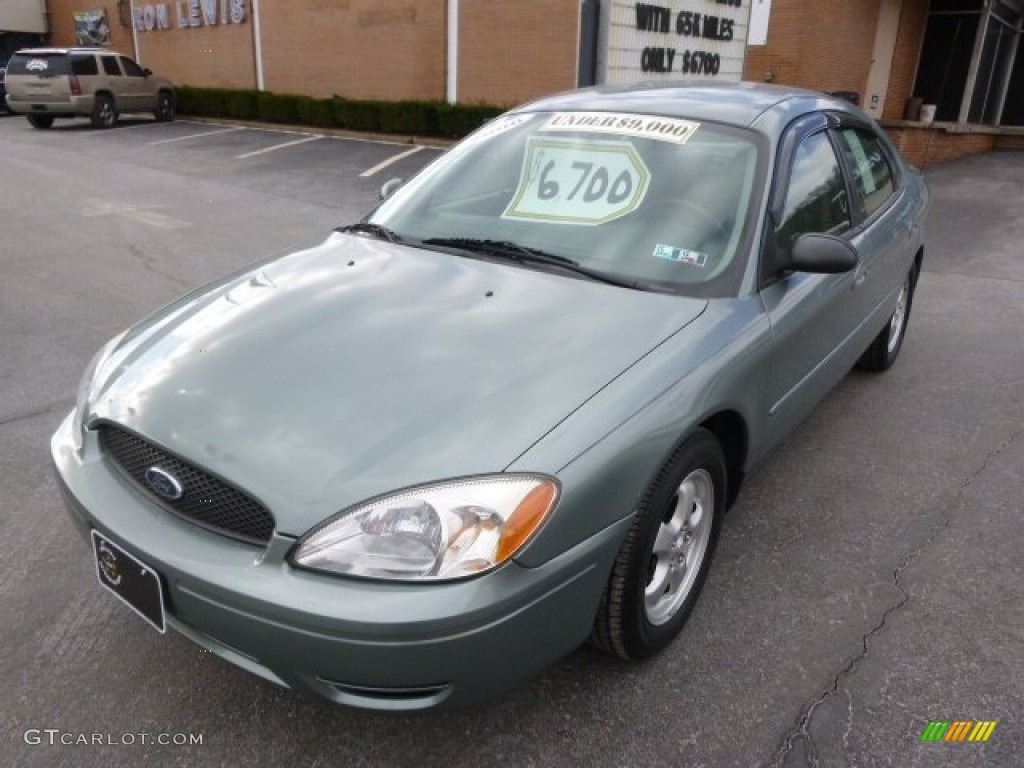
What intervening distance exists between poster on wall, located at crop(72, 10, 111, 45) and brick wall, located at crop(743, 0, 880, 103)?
72.9 ft

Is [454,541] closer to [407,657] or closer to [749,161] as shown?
[407,657]

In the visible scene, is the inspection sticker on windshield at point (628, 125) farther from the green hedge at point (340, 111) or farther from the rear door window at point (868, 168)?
the green hedge at point (340, 111)

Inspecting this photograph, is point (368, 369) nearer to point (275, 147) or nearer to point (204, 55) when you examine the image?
point (275, 147)

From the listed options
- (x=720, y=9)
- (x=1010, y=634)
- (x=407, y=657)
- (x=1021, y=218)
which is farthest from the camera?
(x=720, y=9)

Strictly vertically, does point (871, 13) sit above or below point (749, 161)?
above

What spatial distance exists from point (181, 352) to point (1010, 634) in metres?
2.70

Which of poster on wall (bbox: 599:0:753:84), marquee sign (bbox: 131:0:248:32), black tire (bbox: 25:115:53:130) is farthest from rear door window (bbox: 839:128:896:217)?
marquee sign (bbox: 131:0:248:32)

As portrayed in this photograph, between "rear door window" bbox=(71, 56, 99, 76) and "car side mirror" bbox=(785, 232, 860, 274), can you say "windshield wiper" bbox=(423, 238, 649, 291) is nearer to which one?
"car side mirror" bbox=(785, 232, 860, 274)

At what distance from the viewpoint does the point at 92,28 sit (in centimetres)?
2783

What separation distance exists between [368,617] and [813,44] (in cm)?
1634

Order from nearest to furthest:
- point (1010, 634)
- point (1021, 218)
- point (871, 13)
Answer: point (1010, 634) → point (1021, 218) → point (871, 13)

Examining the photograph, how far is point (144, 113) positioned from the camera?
74.7 feet

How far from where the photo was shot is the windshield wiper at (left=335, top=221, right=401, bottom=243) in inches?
124

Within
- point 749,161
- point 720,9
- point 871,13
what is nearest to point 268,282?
point 749,161
